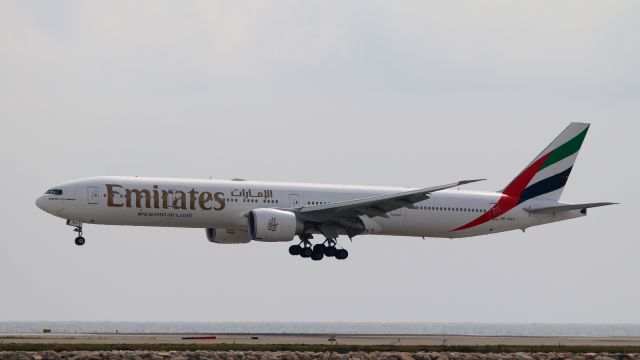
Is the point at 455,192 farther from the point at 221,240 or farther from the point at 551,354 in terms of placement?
the point at 551,354

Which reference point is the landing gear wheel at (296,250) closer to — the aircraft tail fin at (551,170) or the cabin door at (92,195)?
the cabin door at (92,195)

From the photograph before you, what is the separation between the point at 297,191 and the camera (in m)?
59.1

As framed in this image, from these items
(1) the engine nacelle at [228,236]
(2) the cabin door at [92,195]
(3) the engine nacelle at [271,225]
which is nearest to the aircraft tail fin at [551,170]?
(3) the engine nacelle at [271,225]

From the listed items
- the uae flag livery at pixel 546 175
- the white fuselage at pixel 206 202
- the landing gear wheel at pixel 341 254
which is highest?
the uae flag livery at pixel 546 175

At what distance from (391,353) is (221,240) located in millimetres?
26716

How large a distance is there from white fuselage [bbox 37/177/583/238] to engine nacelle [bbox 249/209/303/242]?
3.92 ft

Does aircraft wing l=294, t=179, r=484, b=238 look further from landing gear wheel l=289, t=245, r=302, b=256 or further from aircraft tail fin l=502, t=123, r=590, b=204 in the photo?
aircraft tail fin l=502, t=123, r=590, b=204

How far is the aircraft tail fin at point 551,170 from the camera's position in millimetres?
65062

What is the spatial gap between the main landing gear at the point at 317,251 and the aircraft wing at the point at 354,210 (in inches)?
43.2

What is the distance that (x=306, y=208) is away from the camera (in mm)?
58031

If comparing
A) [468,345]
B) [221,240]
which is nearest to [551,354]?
[468,345]

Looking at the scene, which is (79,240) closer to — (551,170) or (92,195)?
(92,195)

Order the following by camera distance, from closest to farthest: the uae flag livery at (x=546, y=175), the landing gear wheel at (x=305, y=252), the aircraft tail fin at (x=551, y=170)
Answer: the landing gear wheel at (x=305, y=252) → the uae flag livery at (x=546, y=175) → the aircraft tail fin at (x=551, y=170)

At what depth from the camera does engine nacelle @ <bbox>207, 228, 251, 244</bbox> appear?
205 feet
